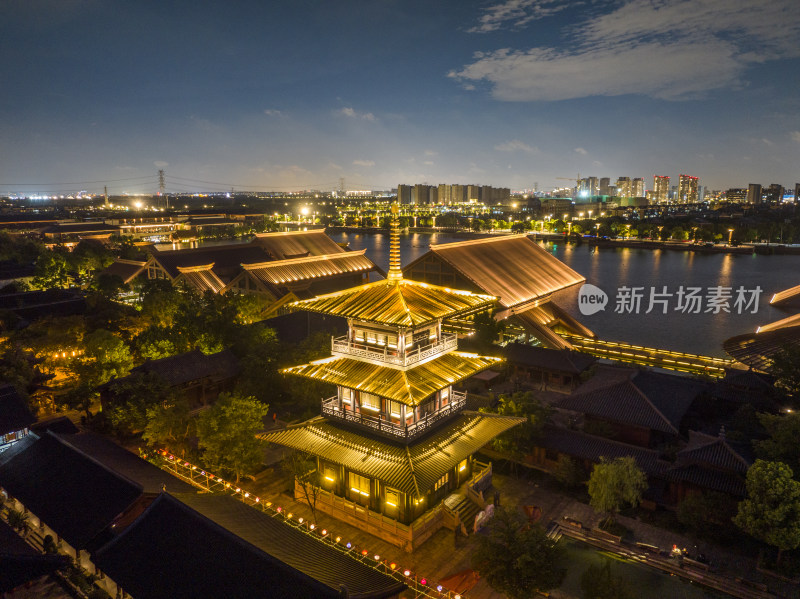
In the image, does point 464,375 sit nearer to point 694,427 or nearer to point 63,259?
point 694,427

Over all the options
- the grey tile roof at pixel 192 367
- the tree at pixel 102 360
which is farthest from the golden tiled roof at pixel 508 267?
the tree at pixel 102 360

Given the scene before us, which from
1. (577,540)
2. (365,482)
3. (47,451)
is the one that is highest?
(47,451)

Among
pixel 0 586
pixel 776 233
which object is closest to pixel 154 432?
pixel 0 586

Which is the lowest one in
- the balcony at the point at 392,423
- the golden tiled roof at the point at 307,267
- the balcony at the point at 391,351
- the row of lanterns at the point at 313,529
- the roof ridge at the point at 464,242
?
the row of lanterns at the point at 313,529

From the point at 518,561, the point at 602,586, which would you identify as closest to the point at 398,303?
the point at 518,561

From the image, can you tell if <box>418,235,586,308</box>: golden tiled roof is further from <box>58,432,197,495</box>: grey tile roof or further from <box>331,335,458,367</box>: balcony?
<box>58,432,197,495</box>: grey tile roof

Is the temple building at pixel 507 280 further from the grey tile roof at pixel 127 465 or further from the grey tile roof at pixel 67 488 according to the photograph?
the grey tile roof at pixel 67 488

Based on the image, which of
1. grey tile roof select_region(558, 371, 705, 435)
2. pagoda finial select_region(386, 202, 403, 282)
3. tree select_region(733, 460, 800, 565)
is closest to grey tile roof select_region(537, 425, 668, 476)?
grey tile roof select_region(558, 371, 705, 435)
